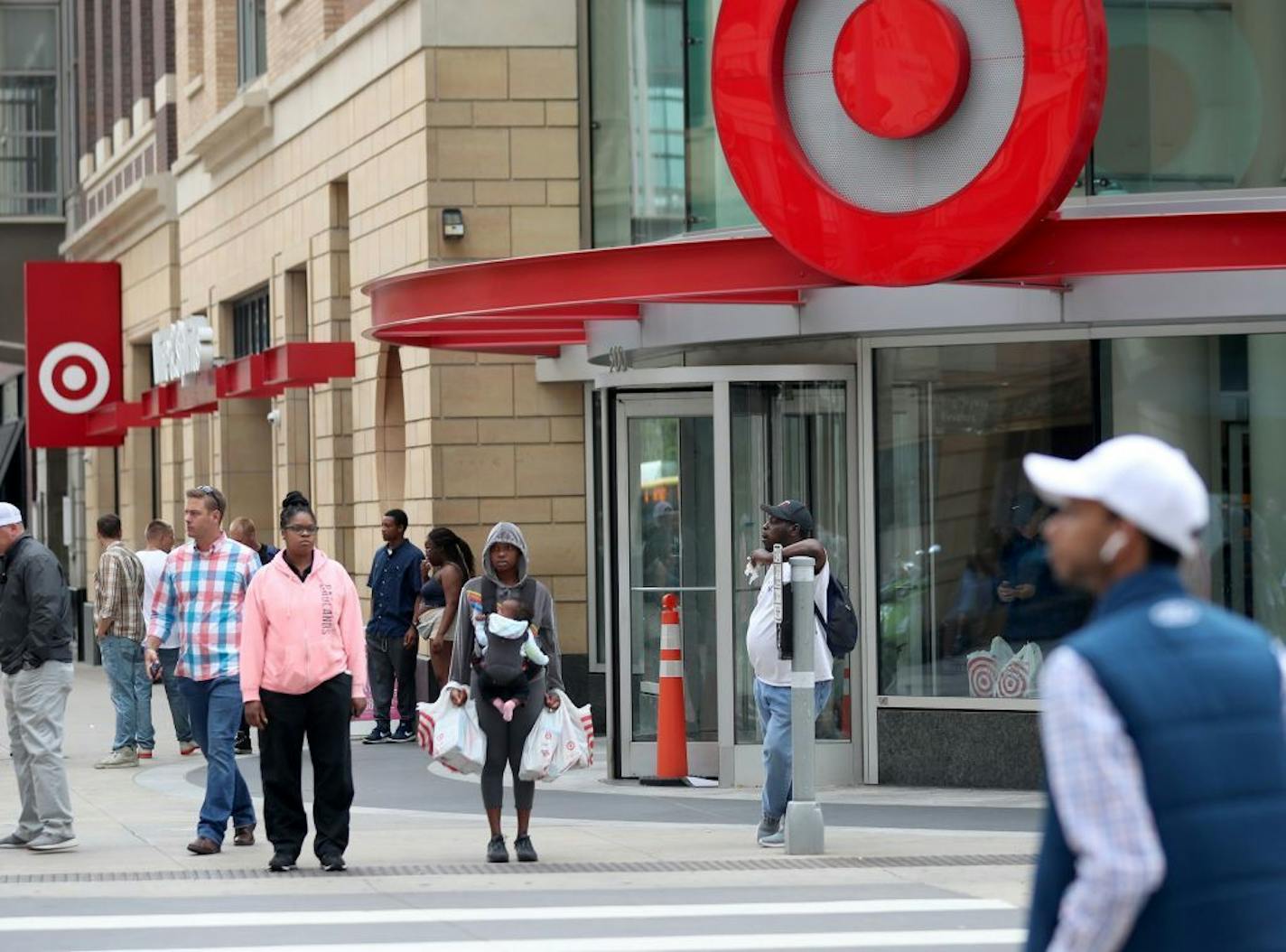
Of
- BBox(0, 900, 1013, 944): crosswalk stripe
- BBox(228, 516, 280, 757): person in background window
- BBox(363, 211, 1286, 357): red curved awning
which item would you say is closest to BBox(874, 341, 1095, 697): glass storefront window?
BBox(363, 211, 1286, 357): red curved awning

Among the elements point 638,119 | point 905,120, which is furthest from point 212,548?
point 638,119

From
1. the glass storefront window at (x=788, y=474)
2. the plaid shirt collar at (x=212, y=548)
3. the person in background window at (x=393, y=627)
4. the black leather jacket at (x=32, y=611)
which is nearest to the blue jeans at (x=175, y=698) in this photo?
the person in background window at (x=393, y=627)

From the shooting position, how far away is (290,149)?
2464 centimetres

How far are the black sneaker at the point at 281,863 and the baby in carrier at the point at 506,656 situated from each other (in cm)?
118

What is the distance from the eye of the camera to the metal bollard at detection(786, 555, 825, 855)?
1148 cm

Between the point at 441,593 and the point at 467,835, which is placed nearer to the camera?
the point at 467,835

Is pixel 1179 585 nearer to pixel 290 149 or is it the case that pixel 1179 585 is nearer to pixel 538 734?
pixel 538 734

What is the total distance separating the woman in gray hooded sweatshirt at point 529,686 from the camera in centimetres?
1132

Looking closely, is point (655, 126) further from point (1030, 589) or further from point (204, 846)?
point (204, 846)

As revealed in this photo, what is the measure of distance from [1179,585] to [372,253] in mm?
18043

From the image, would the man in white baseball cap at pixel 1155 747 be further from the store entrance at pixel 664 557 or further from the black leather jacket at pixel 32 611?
the store entrance at pixel 664 557

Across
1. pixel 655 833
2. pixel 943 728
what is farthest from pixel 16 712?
pixel 943 728

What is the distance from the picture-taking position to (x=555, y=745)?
11359 mm

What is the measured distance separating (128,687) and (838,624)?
24.2 ft
